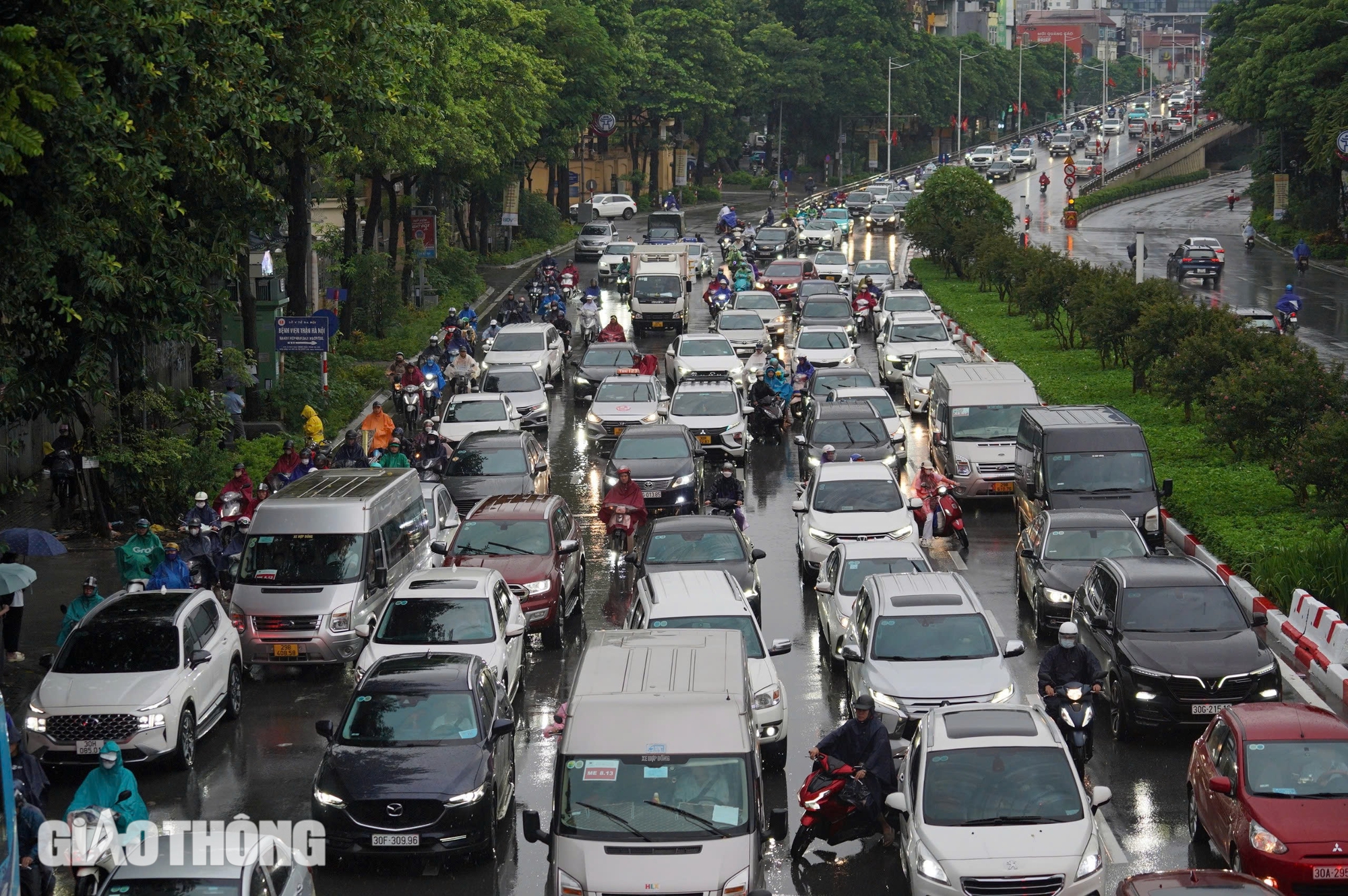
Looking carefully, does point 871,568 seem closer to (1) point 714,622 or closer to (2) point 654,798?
(1) point 714,622

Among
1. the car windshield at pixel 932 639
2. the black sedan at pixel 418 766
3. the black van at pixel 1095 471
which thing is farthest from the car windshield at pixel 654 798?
the black van at pixel 1095 471

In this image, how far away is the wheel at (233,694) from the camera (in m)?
17.8

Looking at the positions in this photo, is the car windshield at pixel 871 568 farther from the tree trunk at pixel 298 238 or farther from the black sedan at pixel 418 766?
the tree trunk at pixel 298 238

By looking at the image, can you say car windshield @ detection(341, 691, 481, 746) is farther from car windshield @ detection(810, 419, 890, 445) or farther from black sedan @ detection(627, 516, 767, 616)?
car windshield @ detection(810, 419, 890, 445)

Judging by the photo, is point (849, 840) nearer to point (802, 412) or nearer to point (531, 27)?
point (802, 412)

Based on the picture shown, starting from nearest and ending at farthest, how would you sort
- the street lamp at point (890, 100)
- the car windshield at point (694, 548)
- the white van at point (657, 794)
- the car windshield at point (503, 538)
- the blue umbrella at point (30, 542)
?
the white van at point (657, 794) < the blue umbrella at point (30, 542) < the car windshield at point (694, 548) < the car windshield at point (503, 538) < the street lamp at point (890, 100)

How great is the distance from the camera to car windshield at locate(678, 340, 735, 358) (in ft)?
130

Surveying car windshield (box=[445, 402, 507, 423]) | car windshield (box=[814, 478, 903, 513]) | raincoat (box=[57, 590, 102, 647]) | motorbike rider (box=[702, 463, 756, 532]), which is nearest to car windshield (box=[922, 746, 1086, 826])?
raincoat (box=[57, 590, 102, 647])

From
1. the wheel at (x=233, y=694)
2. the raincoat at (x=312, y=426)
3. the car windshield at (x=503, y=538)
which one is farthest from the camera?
the raincoat at (x=312, y=426)

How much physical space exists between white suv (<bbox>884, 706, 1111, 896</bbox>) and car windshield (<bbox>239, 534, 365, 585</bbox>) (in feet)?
29.2

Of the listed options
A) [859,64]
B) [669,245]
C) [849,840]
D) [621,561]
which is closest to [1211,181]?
[859,64]

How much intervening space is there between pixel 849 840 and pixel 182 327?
13.9m

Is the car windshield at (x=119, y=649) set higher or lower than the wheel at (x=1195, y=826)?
higher

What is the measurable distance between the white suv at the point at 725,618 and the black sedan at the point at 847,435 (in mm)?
10204
